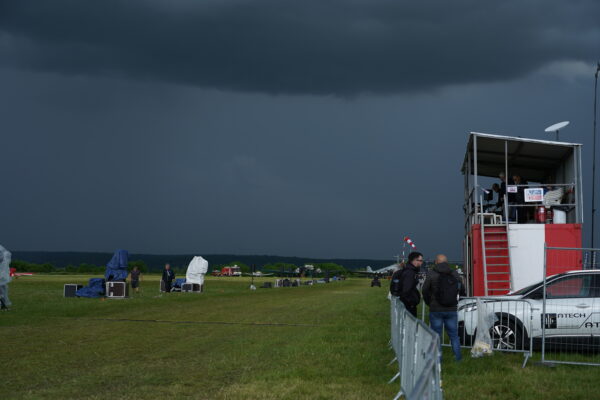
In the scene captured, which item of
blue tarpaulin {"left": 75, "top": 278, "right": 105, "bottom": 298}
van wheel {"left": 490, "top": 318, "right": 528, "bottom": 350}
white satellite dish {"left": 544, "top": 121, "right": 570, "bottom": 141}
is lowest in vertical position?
blue tarpaulin {"left": 75, "top": 278, "right": 105, "bottom": 298}

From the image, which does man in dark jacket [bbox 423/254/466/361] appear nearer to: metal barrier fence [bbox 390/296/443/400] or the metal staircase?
metal barrier fence [bbox 390/296/443/400]

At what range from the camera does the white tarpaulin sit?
4491cm

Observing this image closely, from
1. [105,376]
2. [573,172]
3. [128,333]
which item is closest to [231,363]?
[105,376]

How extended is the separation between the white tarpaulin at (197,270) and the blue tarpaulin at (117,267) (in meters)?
4.49

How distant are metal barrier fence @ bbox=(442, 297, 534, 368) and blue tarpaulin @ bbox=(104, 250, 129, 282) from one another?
26995 millimetres

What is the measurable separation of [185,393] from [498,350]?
6.60m

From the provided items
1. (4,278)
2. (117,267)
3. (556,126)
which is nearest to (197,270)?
(117,267)

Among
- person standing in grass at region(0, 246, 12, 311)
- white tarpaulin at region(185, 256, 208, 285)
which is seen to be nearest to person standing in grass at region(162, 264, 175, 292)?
white tarpaulin at region(185, 256, 208, 285)

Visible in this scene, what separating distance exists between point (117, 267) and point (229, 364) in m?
28.6

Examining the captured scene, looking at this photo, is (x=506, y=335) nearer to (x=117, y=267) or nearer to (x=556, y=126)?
(x=556, y=126)

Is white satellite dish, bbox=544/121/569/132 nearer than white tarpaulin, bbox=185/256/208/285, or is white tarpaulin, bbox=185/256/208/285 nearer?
white satellite dish, bbox=544/121/569/132

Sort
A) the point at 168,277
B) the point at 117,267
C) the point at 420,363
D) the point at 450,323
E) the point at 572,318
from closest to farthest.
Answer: the point at 420,363, the point at 450,323, the point at 572,318, the point at 117,267, the point at 168,277

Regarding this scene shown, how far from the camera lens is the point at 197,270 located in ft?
147

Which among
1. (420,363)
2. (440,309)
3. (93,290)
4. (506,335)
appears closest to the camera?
(420,363)
